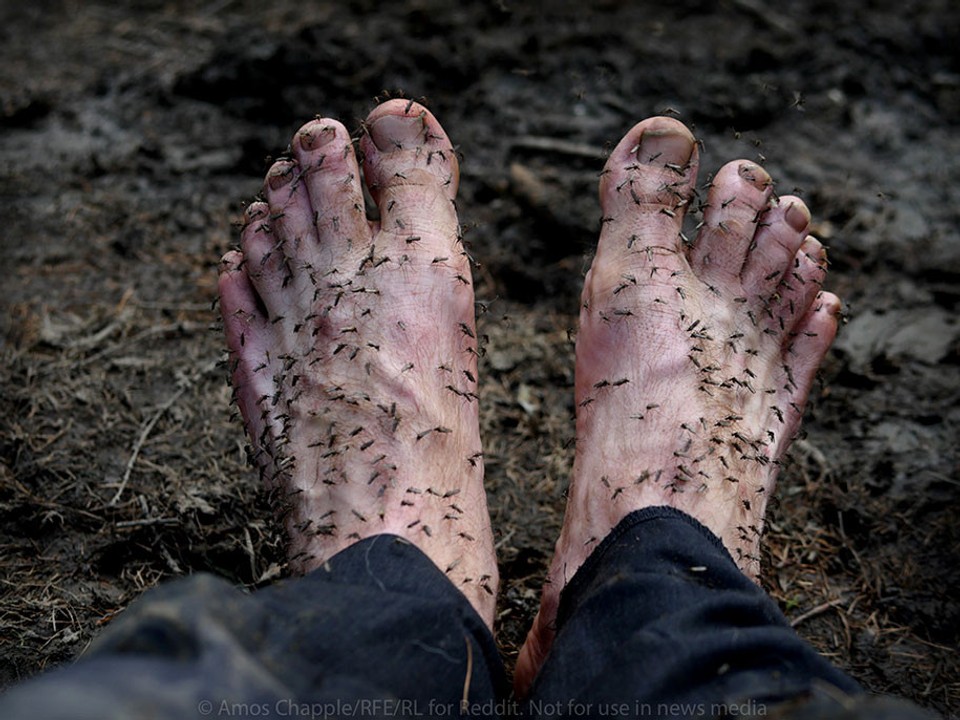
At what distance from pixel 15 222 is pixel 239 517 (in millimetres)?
1669

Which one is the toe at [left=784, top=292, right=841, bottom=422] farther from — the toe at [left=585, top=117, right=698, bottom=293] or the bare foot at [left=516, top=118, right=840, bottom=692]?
the toe at [left=585, top=117, right=698, bottom=293]

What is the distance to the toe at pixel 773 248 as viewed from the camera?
8.13 feet

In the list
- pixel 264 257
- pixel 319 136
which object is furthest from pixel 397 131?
pixel 264 257

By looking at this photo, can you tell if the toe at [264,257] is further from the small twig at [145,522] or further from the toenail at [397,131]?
the small twig at [145,522]

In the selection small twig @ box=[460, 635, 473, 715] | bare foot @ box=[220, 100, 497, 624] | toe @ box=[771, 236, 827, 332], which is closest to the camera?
small twig @ box=[460, 635, 473, 715]

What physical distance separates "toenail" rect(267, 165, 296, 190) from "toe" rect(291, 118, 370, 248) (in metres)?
0.04

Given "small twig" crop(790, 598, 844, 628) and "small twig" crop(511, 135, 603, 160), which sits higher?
"small twig" crop(511, 135, 603, 160)

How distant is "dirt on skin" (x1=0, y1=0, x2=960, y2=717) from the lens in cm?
229

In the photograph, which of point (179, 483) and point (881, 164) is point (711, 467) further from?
point (881, 164)

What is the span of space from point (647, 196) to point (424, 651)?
58.0 inches

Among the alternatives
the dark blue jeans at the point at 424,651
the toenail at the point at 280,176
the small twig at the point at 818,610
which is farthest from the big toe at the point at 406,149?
the small twig at the point at 818,610

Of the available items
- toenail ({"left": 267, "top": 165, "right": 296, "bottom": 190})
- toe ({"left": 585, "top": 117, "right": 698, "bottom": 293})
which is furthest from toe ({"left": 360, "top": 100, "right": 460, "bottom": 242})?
toe ({"left": 585, "top": 117, "right": 698, "bottom": 293})

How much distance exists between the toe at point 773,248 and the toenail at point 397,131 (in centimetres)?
103

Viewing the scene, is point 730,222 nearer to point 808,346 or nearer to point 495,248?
point 808,346
